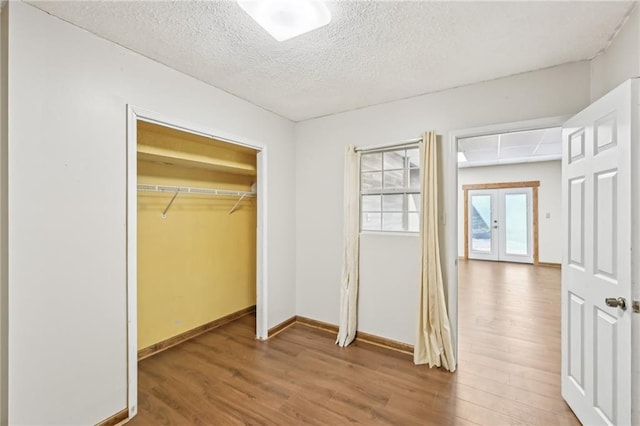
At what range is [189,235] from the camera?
10.2ft

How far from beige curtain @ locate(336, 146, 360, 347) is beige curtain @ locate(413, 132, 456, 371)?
2.25ft

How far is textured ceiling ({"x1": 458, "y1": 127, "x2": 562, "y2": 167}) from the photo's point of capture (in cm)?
466

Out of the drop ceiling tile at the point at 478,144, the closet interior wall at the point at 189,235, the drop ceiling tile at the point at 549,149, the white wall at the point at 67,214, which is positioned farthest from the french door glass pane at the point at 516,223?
the white wall at the point at 67,214

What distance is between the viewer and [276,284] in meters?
3.27

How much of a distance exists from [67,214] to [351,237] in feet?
7.56

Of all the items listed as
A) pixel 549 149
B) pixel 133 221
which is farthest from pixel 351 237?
pixel 549 149

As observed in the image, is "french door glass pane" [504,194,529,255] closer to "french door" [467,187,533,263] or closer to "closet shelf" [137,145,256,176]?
"french door" [467,187,533,263]

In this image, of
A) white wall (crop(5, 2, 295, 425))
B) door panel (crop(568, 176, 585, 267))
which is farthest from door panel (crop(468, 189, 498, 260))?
white wall (crop(5, 2, 295, 425))

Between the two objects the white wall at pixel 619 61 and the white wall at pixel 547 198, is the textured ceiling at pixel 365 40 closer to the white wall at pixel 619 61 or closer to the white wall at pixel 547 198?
the white wall at pixel 619 61

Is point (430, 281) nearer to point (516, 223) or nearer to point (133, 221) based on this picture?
point (133, 221)

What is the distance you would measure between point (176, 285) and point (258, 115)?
2029mm

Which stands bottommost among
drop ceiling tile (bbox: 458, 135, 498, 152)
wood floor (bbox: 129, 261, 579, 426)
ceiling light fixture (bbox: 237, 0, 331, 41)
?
wood floor (bbox: 129, 261, 579, 426)

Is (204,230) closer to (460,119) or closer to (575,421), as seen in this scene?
(460,119)

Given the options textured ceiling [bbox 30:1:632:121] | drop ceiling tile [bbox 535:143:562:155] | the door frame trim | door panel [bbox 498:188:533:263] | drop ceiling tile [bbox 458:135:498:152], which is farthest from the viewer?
door panel [bbox 498:188:533:263]
